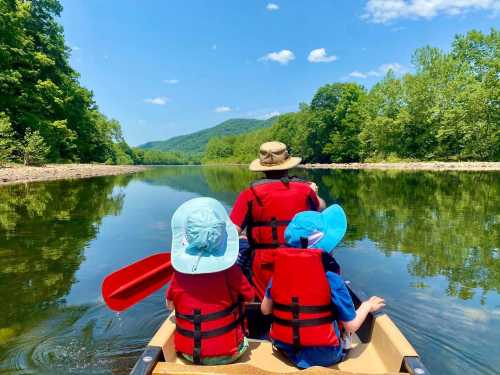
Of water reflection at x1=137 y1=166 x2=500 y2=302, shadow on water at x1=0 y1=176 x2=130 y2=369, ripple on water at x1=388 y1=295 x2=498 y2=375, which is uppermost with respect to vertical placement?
shadow on water at x1=0 y1=176 x2=130 y2=369

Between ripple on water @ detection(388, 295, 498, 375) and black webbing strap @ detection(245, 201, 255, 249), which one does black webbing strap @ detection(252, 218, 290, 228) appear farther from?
ripple on water @ detection(388, 295, 498, 375)

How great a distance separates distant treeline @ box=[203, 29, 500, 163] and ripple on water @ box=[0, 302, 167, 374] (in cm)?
4619

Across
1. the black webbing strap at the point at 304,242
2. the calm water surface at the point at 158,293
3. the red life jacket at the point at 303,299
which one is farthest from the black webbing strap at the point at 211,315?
the calm water surface at the point at 158,293

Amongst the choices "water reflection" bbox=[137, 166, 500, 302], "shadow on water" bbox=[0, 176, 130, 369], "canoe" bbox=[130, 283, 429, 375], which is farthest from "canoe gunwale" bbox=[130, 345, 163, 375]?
"water reflection" bbox=[137, 166, 500, 302]

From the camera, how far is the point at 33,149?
30.0m

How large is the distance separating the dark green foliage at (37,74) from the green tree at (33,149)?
113cm

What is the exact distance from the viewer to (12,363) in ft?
12.6

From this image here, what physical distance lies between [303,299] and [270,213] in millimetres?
1159

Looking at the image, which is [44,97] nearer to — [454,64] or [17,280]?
[17,280]

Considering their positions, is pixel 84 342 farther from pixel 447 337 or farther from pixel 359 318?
pixel 447 337

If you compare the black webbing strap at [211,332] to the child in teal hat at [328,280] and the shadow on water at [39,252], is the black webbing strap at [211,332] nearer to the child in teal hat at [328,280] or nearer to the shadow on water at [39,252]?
the child in teal hat at [328,280]

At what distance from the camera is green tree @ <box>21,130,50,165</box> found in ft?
97.0

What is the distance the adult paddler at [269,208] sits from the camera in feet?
11.9

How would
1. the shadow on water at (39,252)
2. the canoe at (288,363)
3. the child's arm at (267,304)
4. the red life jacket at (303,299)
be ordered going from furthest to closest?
the shadow on water at (39,252)
the child's arm at (267,304)
the red life jacket at (303,299)
the canoe at (288,363)
